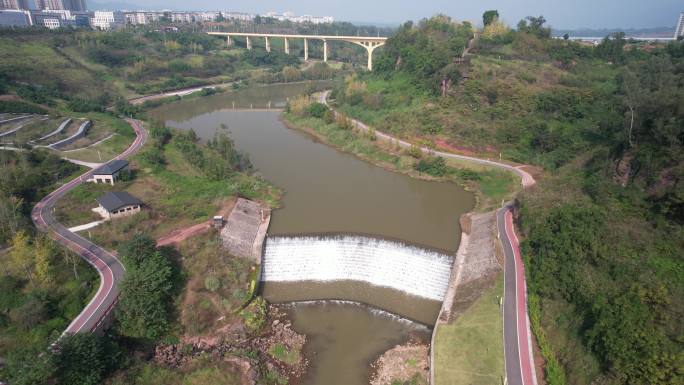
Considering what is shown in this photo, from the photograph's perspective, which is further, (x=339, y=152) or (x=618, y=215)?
(x=339, y=152)

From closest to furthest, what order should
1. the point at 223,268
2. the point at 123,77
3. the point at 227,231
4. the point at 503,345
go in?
the point at 503,345 → the point at 223,268 → the point at 227,231 → the point at 123,77

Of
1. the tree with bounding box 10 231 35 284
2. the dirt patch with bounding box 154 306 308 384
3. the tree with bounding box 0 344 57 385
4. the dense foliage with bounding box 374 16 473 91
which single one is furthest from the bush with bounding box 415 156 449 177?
the tree with bounding box 0 344 57 385

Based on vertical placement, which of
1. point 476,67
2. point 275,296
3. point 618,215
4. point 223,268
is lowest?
point 275,296

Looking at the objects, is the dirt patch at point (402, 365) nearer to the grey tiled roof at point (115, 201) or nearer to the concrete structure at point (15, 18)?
the grey tiled roof at point (115, 201)

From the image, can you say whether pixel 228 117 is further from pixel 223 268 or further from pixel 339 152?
pixel 223 268

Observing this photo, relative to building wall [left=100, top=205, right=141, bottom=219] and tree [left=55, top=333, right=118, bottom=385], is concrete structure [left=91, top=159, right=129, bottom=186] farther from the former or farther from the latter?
tree [left=55, top=333, right=118, bottom=385]

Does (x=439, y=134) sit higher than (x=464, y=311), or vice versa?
(x=439, y=134)

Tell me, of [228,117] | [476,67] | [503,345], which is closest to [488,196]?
[503,345]

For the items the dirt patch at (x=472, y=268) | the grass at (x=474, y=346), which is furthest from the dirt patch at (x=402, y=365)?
the dirt patch at (x=472, y=268)

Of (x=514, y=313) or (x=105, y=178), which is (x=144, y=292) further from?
(x=514, y=313)
